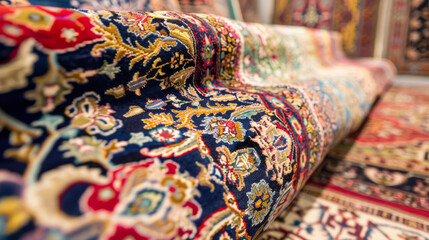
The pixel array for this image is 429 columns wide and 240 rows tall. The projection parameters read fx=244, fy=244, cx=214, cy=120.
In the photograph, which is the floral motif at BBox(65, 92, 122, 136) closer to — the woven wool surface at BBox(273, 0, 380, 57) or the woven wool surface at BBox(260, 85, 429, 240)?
the woven wool surface at BBox(260, 85, 429, 240)

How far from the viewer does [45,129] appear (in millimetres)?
325

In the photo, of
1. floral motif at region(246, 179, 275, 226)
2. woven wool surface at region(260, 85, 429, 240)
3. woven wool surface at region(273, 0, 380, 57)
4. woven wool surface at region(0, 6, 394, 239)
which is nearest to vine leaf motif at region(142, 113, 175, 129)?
woven wool surface at region(0, 6, 394, 239)

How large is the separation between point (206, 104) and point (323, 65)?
1.44m

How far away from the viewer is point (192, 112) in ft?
1.62

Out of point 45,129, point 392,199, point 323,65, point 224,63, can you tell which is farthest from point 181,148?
point 323,65

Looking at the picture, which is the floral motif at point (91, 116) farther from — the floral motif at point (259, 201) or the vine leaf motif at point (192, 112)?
the floral motif at point (259, 201)

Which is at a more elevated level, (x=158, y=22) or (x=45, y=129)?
(x=158, y=22)

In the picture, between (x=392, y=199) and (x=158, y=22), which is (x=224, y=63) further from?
(x=392, y=199)

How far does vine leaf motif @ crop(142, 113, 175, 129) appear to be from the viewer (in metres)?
0.41

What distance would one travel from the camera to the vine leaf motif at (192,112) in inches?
17.7

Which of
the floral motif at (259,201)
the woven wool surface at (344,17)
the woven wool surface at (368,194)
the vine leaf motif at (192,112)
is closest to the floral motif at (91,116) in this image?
the vine leaf motif at (192,112)

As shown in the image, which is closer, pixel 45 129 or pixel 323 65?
pixel 45 129

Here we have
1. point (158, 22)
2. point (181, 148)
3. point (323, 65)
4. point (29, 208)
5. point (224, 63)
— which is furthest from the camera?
point (323, 65)

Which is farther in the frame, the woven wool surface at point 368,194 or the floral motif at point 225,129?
the woven wool surface at point 368,194
